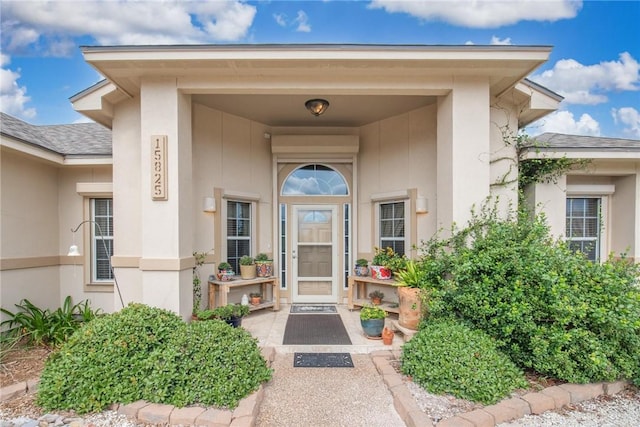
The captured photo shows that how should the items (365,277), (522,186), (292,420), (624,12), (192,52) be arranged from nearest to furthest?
(292,420), (192,52), (522,186), (365,277), (624,12)

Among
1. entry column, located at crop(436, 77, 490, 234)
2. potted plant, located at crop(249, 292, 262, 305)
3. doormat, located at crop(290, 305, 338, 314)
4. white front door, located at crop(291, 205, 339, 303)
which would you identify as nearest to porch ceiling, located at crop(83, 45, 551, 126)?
entry column, located at crop(436, 77, 490, 234)

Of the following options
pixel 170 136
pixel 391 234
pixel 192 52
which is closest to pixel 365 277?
pixel 391 234

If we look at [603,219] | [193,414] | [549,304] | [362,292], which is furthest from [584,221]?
[193,414]

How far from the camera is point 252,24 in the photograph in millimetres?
6547

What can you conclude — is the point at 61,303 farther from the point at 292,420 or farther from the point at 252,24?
the point at 252,24

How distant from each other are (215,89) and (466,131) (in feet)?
11.4

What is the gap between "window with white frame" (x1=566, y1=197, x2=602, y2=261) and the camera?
5.41 metres

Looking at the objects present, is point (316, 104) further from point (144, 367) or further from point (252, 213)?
point (144, 367)

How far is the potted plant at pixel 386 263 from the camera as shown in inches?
194

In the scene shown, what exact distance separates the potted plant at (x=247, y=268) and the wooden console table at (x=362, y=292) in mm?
1887

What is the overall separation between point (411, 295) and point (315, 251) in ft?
8.36

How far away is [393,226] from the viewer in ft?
18.5

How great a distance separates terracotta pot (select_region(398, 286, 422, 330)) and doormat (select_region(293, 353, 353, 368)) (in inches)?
38.7

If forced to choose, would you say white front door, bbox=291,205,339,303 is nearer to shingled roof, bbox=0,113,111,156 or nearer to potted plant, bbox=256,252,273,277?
potted plant, bbox=256,252,273,277
